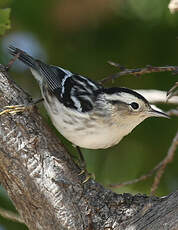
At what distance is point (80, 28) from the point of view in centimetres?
545

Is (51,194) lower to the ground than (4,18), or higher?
lower

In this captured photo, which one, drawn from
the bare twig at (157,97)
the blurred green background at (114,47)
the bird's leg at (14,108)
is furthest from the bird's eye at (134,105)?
the bird's leg at (14,108)

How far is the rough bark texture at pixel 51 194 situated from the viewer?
3.37m

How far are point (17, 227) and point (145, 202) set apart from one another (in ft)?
5.62

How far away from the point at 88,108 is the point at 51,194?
41.8 inches

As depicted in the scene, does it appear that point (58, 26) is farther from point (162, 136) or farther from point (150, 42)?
point (162, 136)

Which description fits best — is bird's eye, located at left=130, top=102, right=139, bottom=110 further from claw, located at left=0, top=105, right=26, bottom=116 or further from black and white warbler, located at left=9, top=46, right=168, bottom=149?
claw, located at left=0, top=105, right=26, bottom=116

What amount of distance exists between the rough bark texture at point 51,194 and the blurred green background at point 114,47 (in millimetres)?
1525

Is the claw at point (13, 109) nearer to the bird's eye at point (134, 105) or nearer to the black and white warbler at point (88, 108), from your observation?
the black and white warbler at point (88, 108)

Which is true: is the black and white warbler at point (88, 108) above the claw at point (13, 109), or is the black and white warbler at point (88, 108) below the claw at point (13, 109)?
below

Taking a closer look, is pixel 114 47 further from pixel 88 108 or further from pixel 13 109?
pixel 13 109

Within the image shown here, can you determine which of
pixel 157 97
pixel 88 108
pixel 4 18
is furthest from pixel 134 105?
pixel 4 18

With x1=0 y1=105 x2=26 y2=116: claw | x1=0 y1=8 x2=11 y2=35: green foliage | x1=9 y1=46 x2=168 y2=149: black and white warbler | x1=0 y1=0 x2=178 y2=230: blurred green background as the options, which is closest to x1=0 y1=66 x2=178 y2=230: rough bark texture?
x1=0 y1=105 x2=26 y2=116: claw

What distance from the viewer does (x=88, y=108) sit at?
4230mm
